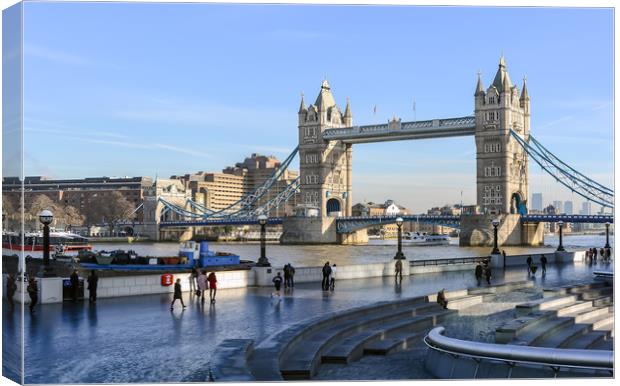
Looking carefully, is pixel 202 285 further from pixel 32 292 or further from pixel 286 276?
pixel 32 292

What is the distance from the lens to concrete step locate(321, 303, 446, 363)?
11945 mm

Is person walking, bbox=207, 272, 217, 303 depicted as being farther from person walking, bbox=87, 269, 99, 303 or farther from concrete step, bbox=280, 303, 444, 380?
concrete step, bbox=280, 303, 444, 380

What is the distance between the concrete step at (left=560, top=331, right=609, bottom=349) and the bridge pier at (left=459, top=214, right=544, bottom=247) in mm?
64009

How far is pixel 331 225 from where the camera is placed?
92.2 metres

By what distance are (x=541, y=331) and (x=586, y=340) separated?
106 cm

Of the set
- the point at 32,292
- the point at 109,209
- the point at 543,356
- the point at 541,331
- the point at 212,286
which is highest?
the point at 109,209

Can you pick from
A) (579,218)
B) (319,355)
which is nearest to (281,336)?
(319,355)

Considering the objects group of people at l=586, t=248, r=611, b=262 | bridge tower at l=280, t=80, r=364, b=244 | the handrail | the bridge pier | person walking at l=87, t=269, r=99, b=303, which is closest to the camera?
the handrail

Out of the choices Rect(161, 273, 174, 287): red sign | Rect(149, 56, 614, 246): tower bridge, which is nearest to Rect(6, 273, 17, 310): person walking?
Rect(161, 273, 174, 287): red sign

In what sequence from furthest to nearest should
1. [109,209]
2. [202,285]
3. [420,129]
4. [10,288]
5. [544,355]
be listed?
[109,209] < [420,129] < [202,285] < [10,288] < [544,355]

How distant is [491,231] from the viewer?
7919 cm

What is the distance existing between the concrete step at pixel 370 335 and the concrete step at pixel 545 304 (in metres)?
1.60

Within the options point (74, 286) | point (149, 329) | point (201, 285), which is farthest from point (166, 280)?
point (149, 329)

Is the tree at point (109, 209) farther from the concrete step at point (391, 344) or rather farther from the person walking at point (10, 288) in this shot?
the person walking at point (10, 288)
